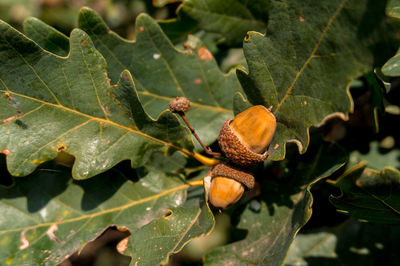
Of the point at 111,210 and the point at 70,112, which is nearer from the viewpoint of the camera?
the point at 70,112

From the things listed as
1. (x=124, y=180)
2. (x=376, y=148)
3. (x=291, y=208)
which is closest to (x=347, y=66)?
(x=291, y=208)

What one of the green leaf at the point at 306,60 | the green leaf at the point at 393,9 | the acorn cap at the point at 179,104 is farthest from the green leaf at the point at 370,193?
the acorn cap at the point at 179,104

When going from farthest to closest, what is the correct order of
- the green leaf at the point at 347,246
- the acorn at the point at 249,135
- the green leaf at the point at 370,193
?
1. the green leaf at the point at 347,246
2. the acorn at the point at 249,135
3. the green leaf at the point at 370,193

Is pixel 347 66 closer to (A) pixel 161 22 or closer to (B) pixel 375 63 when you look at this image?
(B) pixel 375 63

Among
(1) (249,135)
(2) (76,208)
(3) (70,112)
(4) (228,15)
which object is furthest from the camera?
(4) (228,15)

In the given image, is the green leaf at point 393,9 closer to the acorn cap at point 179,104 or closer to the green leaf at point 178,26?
the acorn cap at point 179,104

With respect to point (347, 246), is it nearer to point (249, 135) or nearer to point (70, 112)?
point (249, 135)

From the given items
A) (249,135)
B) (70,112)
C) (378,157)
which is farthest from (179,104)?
(378,157)
